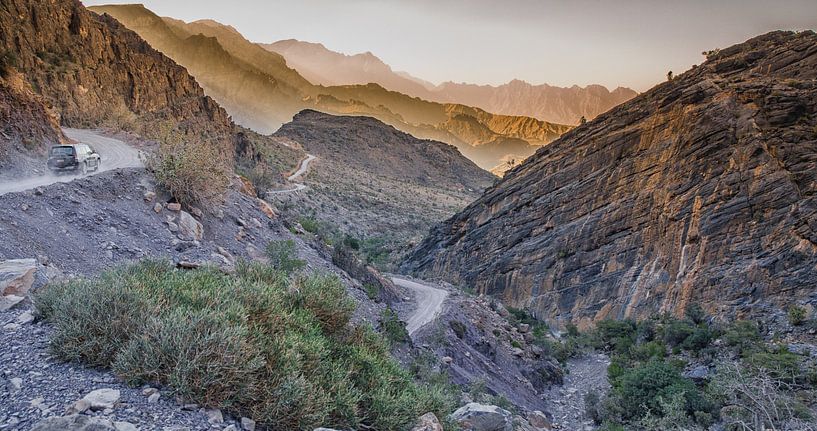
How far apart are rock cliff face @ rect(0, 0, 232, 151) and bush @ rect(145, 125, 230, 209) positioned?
20.0 meters

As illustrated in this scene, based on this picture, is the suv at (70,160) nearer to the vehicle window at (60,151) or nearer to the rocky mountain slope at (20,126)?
the vehicle window at (60,151)

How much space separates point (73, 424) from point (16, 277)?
3841 millimetres

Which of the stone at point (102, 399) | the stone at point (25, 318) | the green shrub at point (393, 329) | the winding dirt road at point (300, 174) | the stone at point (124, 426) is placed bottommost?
the winding dirt road at point (300, 174)

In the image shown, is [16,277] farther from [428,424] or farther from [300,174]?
[300,174]

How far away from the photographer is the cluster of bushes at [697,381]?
10.2 metres

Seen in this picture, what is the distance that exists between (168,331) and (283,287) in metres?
2.96

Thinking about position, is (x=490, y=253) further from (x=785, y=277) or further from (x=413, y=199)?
(x=413, y=199)

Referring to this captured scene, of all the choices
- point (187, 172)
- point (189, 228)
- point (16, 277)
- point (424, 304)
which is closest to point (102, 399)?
point (16, 277)

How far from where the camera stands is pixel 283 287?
7.38 m

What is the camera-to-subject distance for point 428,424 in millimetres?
5781

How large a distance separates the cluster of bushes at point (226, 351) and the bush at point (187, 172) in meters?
5.90

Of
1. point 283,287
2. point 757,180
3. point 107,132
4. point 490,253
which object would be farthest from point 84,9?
point 757,180

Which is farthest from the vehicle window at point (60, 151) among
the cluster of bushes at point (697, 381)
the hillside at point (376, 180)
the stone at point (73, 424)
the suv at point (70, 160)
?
the cluster of bushes at point (697, 381)

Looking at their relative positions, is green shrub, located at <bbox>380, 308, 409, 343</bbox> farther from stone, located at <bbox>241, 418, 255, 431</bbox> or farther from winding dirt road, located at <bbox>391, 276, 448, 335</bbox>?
stone, located at <bbox>241, 418, 255, 431</bbox>
